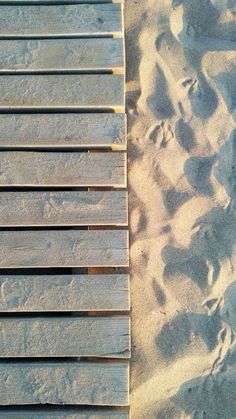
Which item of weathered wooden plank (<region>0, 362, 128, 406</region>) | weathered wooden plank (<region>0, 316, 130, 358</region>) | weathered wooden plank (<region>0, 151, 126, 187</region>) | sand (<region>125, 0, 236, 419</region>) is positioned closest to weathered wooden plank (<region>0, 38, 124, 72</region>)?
sand (<region>125, 0, 236, 419</region>)

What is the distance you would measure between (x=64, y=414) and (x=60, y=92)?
1.62 meters

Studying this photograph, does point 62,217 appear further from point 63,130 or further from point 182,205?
point 182,205

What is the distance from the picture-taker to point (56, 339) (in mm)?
2334

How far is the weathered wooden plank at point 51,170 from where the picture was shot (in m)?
2.37

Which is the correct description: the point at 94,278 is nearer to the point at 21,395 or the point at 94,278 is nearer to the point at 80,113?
the point at 21,395

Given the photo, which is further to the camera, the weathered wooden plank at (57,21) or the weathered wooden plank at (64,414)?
the weathered wooden plank at (57,21)

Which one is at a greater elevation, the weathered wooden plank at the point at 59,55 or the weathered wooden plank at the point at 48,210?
the weathered wooden plank at the point at 59,55

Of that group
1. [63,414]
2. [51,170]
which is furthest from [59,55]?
[63,414]

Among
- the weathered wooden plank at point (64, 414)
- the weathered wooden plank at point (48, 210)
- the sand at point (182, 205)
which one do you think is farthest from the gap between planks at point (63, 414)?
the weathered wooden plank at point (48, 210)

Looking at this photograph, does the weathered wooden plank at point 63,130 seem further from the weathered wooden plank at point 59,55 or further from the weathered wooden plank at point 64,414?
the weathered wooden plank at point 64,414

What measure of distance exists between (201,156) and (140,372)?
47.7 inches

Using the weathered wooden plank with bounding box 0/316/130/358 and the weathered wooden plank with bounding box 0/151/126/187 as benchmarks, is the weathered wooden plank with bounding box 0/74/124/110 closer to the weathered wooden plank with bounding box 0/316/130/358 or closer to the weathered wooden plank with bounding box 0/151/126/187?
the weathered wooden plank with bounding box 0/151/126/187

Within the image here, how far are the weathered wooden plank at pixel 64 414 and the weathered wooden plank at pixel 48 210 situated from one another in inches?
36.7

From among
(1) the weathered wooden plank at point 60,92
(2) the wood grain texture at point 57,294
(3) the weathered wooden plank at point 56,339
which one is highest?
(1) the weathered wooden plank at point 60,92
